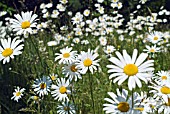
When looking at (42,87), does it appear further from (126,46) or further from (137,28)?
(137,28)

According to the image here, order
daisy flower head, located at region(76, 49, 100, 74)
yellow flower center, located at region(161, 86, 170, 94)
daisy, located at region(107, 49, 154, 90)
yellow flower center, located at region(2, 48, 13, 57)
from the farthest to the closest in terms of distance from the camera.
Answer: yellow flower center, located at region(2, 48, 13, 57)
daisy flower head, located at region(76, 49, 100, 74)
yellow flower center, located at region(161, 86, 170, 94)
daisy, located at region(107, 49, 154, 90)

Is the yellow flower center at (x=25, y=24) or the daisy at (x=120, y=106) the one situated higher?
the yellow flower center at (x=25, y=24)

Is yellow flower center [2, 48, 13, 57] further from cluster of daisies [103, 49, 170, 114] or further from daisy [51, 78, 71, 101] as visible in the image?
cluster of daisies [103, 49, 170, 114]

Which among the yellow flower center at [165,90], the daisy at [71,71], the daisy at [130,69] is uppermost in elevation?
the daisy at [71,71]

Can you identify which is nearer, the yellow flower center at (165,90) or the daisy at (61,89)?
the yellow flower center at (165,90)

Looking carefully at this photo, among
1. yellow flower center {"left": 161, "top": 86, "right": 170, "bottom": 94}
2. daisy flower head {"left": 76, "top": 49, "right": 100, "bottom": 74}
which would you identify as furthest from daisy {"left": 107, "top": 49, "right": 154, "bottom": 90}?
daisy flower head {"left": 76, "top": 49, "right": 100, "bottom": 74}

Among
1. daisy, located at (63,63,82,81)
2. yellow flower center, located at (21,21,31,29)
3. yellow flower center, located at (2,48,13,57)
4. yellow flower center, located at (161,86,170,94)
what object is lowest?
yellow flower center, located at (161,86,170,94)

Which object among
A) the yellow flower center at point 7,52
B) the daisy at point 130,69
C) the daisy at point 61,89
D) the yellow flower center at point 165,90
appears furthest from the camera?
the daisy at point 61,89

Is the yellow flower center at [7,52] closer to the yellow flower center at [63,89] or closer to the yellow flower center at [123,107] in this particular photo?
the yellow flower center at [63,89]

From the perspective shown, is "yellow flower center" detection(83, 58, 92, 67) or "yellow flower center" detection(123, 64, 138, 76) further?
"yellow flower center" detection(83, 58, 92, 67)

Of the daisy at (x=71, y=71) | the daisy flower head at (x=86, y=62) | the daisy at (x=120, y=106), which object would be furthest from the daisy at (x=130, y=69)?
the daisy at (x=71, y=71)
